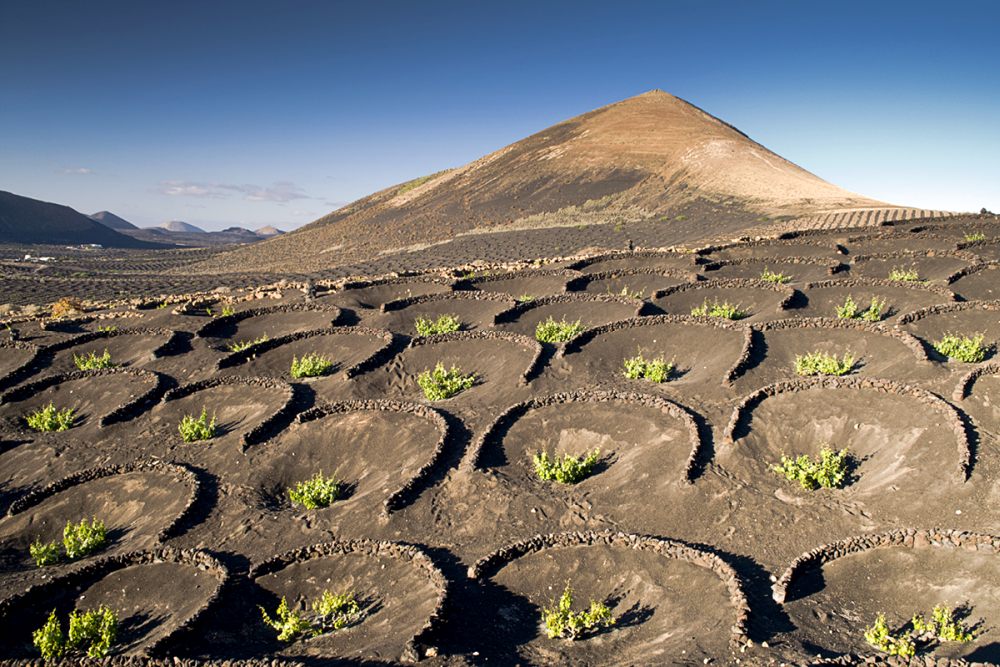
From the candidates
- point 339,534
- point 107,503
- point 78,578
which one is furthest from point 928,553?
point 107,503

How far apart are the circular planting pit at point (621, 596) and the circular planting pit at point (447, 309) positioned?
9.89m

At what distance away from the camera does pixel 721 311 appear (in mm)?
15977

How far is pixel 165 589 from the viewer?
27.1 ft

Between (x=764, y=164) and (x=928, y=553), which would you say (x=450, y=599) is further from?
(x=764, y=164)

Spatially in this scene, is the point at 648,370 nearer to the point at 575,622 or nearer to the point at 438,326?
the point at 438,326

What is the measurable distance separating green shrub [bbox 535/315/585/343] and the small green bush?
9957mm

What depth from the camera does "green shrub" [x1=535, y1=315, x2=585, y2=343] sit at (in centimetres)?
1512

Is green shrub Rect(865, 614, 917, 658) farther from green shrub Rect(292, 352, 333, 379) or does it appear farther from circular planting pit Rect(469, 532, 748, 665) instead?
green shrub Rect(292, 352, 333, 379)

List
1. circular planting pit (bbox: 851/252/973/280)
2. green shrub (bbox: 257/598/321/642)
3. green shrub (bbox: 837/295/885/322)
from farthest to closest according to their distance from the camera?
circular planting pit (bbox: 851/252/973/280) < green shrub (bbox: 837/295/885/322) < green shrub (bbox: 257/598/321/642)

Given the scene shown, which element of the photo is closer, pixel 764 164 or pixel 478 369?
pixel 478 369

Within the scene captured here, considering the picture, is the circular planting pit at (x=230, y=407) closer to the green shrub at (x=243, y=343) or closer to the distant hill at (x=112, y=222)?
the green shrub at (x=243, y=343)

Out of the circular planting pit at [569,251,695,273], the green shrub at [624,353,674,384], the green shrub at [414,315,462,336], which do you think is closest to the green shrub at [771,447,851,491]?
the green shrub at [624,353,674,384]

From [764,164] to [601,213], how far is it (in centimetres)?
1455

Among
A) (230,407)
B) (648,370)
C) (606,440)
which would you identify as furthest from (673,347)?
(230,407)
